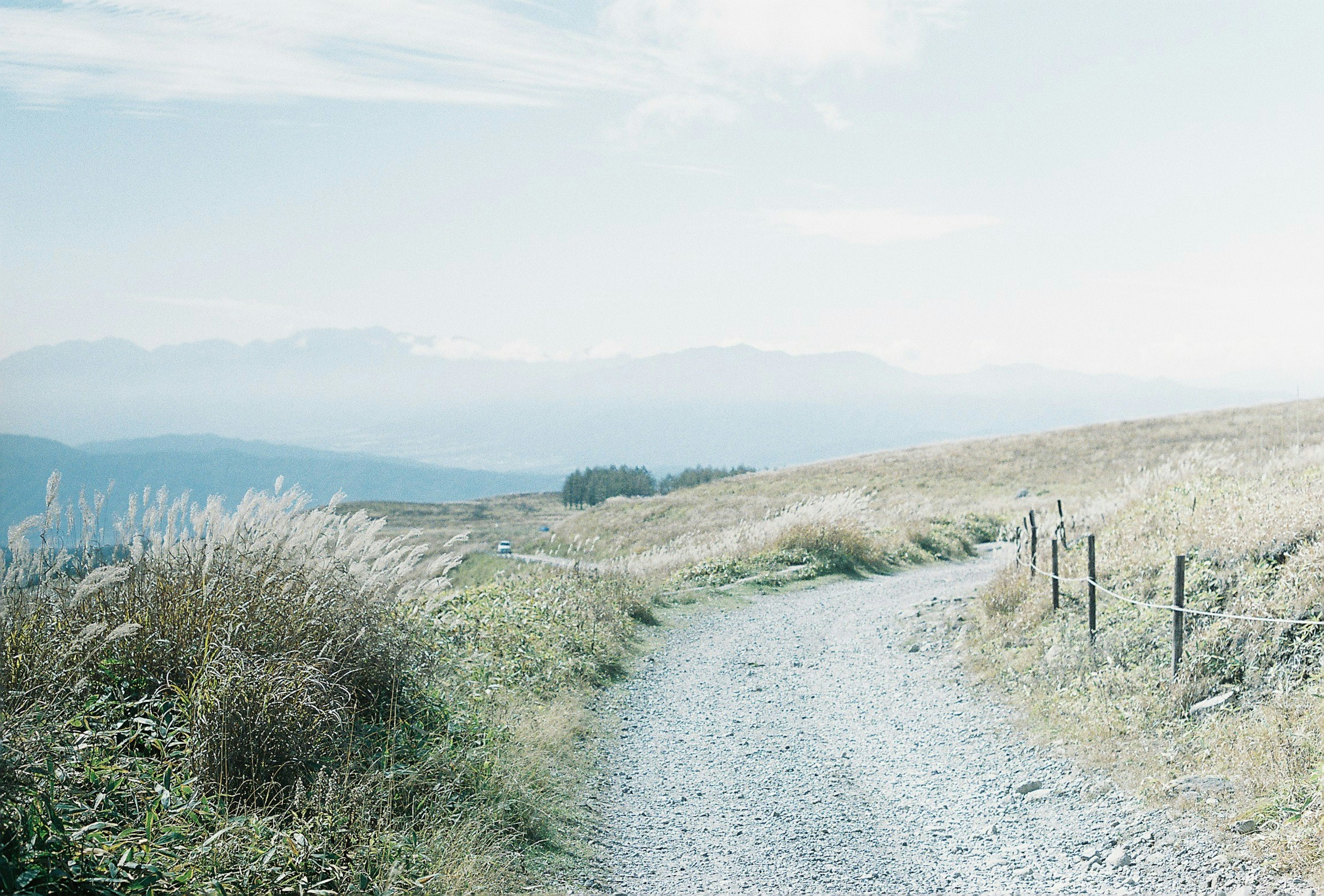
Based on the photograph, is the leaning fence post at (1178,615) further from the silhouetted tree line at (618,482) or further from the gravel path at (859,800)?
the silhouetted tree line at (618,482)

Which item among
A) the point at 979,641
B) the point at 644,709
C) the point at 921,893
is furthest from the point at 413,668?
the point at 979,641

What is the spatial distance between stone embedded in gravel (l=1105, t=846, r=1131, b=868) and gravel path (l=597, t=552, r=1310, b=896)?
2 cm

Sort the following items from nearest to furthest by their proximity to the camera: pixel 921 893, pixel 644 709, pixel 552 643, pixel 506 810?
pixel 921 893 → pixel 506 810 → pixel 644 709 → pixel 552 643

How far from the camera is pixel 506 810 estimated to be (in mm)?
5941

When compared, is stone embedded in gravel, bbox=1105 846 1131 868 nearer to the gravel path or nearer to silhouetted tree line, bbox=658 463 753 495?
the gravel path

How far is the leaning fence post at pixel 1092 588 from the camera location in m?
9.24

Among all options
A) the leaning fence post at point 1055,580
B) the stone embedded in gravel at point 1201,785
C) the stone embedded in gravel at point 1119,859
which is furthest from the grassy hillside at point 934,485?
the stone embedded in gravel at point 1119,859

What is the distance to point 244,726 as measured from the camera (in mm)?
4723

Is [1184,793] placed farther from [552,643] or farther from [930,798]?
[552,643]

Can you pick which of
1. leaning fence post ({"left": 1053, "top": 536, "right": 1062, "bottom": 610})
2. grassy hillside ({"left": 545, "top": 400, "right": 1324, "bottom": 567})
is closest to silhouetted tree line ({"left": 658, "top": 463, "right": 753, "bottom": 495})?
grassy hillside ({"left": 545, "top": 400, "right": 1324, "bottom": 567})

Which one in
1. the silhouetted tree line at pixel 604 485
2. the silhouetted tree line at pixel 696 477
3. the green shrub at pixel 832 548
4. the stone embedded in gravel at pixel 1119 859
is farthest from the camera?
the silhouetted tree line at pixel 604 485

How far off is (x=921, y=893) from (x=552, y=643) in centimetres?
658

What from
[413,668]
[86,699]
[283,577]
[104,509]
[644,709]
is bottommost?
[644,709]

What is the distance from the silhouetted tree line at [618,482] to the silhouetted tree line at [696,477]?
0.08 m
